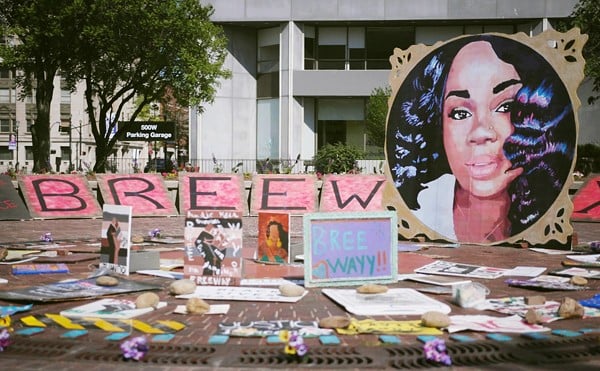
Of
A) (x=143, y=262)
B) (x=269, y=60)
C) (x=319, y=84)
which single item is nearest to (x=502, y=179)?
(x=143, y=262)

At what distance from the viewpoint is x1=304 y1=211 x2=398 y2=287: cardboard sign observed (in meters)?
7.91

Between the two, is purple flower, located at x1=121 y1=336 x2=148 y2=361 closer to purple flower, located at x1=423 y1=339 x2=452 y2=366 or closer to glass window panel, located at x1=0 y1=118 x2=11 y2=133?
purple flower, located at x1=423 y1=339 x2=452 y2=366

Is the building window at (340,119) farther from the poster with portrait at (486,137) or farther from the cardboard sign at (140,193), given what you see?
the poster with portrait at (486,137)

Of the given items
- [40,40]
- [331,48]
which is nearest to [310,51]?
[331,48]

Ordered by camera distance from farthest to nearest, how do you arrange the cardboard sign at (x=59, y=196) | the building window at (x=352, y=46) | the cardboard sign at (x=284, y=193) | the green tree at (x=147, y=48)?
the building window at (x=352, y=46)
the green tree at (x=147, y=48)
the cardboard sign at (x=284, y=193)
the cardboard sign at (x=59, y=196)

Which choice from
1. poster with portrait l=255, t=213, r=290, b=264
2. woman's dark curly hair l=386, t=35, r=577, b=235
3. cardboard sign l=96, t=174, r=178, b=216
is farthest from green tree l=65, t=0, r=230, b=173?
poster with portrait l=255, t=213, r=290, b=264

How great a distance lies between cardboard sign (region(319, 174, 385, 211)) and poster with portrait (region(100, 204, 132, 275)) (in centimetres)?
1072

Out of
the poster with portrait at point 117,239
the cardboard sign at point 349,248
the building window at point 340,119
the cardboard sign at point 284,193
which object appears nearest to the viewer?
the cardboard sign at point 349,248

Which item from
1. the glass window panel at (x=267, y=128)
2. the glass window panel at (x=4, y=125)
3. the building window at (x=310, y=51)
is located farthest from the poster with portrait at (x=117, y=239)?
the glass window panel at (x=4, y=125)

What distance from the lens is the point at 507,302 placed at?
7191 millimetres

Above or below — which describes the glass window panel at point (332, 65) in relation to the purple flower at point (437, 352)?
above

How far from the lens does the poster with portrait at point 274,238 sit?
1008cm

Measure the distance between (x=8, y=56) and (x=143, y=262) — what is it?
60.2 ft

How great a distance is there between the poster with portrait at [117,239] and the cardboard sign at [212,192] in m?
10.2
